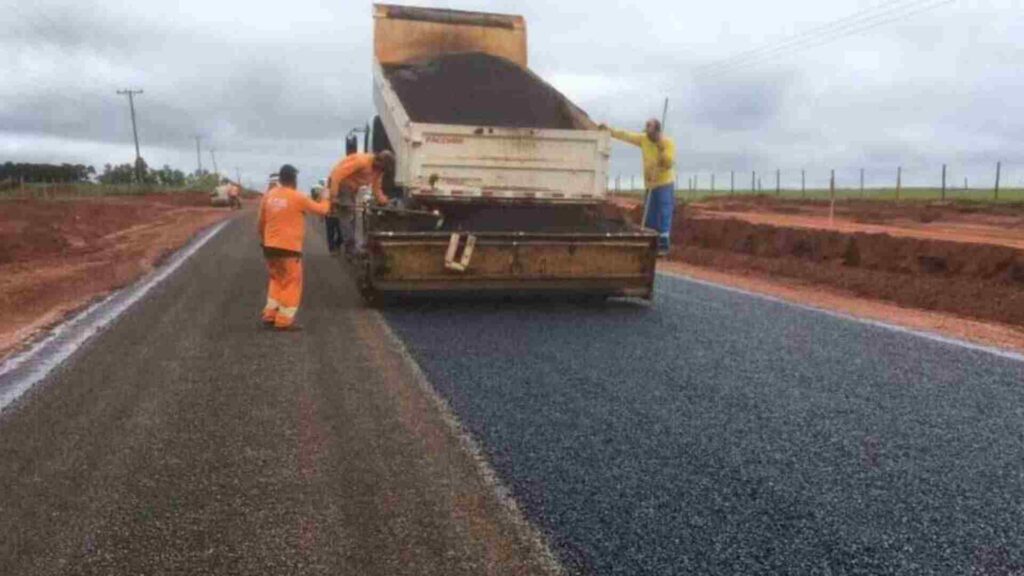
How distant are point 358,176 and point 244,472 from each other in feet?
22.9

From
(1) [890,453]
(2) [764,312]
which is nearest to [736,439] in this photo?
(1) [890,453]

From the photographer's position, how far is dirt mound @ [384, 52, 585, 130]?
11.0 meters

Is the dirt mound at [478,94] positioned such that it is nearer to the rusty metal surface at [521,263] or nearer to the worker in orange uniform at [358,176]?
the worker in orange uniform at [358,176]

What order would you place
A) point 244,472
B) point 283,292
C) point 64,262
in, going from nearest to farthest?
point 244,472 < point 283,292 < point 64,262

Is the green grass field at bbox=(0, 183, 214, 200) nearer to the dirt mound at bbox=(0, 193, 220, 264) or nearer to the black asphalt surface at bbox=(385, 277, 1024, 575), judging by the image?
the dirt mound at bbox=(0, 193, 220, 264)

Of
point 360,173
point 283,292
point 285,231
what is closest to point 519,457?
point 283,292

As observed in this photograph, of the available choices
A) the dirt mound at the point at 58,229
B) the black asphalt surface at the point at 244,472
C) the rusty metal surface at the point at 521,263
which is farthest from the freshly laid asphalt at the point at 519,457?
the dirt mound at the point at 58,229

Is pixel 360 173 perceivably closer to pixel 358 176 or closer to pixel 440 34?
pixel 358 176

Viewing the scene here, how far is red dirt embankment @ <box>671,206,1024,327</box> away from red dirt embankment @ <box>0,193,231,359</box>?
9676mm

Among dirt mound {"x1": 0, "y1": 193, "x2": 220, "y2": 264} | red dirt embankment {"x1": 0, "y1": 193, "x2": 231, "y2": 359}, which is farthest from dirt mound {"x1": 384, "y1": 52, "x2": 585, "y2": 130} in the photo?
dirt mound {"x1": 0, "y1": 193, "x2": 220, "y2": 264}

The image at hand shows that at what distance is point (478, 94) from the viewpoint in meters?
11.4

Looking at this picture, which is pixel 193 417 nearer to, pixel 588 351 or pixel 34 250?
pixel 588 351

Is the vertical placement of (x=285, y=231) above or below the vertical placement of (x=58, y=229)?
above

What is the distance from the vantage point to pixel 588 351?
7.71 metres
